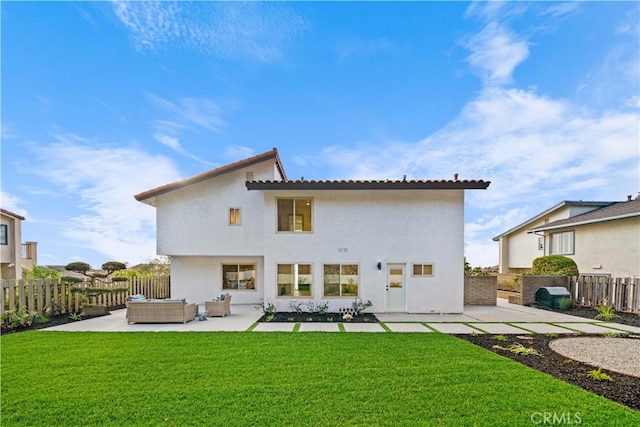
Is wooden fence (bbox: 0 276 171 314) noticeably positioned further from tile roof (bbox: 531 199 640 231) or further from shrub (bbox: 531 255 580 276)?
tile roof (bbox: 531 199 640 231)

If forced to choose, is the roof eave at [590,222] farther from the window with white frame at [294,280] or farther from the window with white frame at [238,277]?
the window with white frame at [238,277]

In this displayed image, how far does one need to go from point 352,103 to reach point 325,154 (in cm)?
343

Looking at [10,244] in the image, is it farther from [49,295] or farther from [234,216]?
[234,216]

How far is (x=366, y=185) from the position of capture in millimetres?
11664

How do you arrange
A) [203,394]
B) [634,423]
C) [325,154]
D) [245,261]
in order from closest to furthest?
1. [634,423]
2. [203,394]
3. [245,261]
4. [325,154]

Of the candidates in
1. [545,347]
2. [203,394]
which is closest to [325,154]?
[545,347]

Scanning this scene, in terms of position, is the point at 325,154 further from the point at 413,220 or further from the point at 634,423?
the point at 634,423

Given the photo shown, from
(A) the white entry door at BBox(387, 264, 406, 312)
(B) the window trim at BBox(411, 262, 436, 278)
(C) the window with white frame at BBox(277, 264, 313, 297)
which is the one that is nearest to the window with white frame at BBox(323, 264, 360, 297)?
(C) the window with white frame at BBox(277, 264, 313, 297)

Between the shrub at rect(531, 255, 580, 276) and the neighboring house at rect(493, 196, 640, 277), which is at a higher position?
the neighboring house at rect(493, 196, 640, 277)

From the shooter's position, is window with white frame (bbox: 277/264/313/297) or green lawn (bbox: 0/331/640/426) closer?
green lawn (bbox: 0/331/640/426)

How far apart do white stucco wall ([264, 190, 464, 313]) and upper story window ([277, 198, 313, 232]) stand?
31 centimetres

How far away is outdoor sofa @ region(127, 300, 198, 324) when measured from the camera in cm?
994

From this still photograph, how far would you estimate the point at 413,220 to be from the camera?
12.1 m

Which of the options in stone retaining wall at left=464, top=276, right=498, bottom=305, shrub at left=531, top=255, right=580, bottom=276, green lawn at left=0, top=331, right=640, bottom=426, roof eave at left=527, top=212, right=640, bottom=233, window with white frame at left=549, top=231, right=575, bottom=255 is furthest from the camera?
window with white frame at left=549, top=231, right=575, bottom=255
